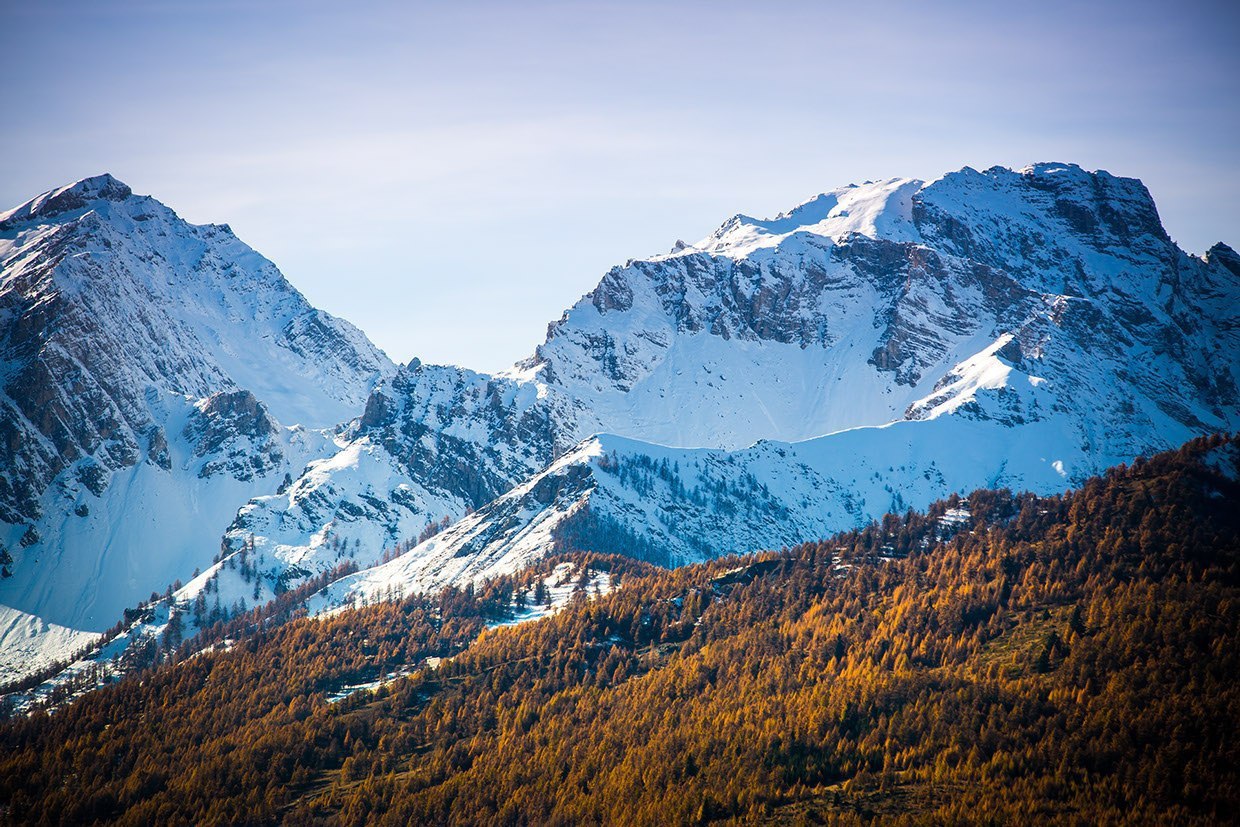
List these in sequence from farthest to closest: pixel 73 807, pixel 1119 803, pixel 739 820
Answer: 1. pixel 73 807
2. pixel 739 820
3. pixel 1119 803

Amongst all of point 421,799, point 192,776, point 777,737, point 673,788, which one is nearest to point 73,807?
point 192,776

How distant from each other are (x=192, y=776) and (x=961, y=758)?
117 m

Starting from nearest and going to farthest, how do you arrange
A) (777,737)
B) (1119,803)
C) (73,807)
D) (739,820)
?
(1119,803)
(739,820)
(777,737)
(73,807)

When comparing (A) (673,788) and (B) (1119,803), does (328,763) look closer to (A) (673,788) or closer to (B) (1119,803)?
(A) (673,788)

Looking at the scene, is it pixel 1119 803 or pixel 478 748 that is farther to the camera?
pixel 478 748

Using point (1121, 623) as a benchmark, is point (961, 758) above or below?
below

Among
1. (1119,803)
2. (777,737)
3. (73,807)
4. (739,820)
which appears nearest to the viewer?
(1119,803)

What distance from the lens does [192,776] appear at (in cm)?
19088

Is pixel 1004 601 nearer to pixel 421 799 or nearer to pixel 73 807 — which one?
pixel 421 799

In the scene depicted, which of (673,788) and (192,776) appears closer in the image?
(673,788)

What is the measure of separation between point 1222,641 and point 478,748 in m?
108

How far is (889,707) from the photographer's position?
563ft

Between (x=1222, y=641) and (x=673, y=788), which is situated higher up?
(x=1222, y=641)

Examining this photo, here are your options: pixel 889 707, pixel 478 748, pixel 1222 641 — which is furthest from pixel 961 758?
pixel 478 748
